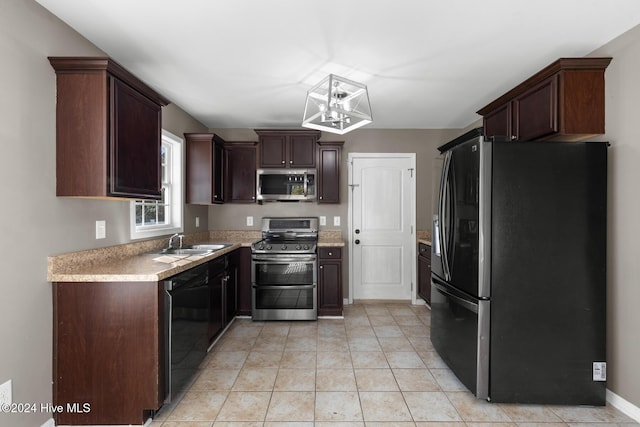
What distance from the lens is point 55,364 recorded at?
1799mm

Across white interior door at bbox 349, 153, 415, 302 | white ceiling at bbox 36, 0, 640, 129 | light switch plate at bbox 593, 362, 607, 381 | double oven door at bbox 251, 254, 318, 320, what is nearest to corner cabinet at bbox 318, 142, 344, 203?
white interior door at bbox 349, 153, 415, 302

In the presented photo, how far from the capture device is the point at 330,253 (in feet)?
12.3

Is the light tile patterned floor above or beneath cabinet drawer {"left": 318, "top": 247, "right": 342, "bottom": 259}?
beneath

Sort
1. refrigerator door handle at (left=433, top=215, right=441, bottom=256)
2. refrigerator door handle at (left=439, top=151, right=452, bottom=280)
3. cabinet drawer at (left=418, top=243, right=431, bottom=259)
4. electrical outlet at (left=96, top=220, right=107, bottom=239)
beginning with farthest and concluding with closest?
1. cabinet drawer at (left=418, top=243, right=431, bottom=259)
2. refrigerator door handle at (left=433, top=215, right=441, bottom=256)
3. refrigerator door handle at (left=439, top=151, right=452, bottom=280)
4. electrical outlet at (left=96, top=220, right=107, bottom=239)

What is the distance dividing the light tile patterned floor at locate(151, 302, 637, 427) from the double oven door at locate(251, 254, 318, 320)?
0.31 meters

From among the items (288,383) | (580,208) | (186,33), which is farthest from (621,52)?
(288,383)

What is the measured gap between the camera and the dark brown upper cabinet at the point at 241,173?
13.5 ft

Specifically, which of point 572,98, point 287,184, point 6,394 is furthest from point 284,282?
point 572,98

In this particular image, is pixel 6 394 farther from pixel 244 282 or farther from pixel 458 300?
pixel 458 300

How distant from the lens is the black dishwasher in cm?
193

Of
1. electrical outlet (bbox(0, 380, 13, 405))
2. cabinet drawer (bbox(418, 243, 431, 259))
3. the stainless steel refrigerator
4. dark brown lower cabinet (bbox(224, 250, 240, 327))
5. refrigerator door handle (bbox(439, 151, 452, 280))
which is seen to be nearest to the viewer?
electrical outlet (bbox(0, 380, 13, 405))

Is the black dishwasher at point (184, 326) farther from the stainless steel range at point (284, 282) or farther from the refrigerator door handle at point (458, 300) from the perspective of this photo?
the refrigerator door handle at point (458, 300)

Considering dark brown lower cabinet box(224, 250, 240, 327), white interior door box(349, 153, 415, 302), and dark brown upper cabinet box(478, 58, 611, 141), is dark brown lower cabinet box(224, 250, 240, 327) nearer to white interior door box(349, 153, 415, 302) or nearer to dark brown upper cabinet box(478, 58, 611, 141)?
white interior door box(349, 153, 415, 302)

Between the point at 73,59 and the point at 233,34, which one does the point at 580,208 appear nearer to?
the point at 233,34
